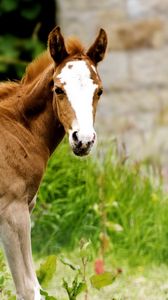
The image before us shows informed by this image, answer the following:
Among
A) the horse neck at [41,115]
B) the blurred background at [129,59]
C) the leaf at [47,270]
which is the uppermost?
the horse neck at [41,115]

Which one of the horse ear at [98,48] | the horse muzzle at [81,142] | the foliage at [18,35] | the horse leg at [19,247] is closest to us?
the horse muzzle at [81,142]

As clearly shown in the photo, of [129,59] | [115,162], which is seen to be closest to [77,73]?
[115,162]

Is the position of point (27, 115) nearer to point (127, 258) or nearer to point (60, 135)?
point (60, 135)

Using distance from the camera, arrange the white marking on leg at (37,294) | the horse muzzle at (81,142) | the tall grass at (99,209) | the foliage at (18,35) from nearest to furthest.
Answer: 1. the horse muzzle at (81,142)
2. the white marking on leg at (37,294)
3. the tall grass at (99,209)
4. the foliage at (18,35)

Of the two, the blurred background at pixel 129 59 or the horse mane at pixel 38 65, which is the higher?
the horse mane at pixel 38 65

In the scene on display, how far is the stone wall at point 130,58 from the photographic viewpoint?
10.4 metres

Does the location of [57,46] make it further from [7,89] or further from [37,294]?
[37,294]

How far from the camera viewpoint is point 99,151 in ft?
27.8

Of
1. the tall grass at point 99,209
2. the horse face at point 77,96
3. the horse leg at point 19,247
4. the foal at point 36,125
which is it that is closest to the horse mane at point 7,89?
the foal at point 36,125

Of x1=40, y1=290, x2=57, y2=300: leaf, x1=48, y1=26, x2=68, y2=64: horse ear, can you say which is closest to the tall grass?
x1=40, y1=290, x2=57, y2=300: leaf

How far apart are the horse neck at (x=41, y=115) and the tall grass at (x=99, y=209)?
6.33ft

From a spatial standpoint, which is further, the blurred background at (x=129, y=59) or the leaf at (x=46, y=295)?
the blurred background at (x=129, y=59)

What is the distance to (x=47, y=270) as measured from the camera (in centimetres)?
582

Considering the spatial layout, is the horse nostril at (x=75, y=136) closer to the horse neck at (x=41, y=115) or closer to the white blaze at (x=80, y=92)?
the white blaze at (x=80, y=92)
